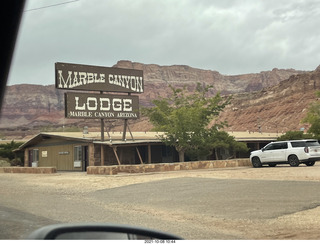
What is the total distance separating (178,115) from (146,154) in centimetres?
590

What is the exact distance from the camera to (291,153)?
90.4 ft

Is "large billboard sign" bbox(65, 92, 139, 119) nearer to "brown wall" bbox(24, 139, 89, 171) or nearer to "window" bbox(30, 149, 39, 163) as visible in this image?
"brown wall" bbox(24, 139, 89, 171)

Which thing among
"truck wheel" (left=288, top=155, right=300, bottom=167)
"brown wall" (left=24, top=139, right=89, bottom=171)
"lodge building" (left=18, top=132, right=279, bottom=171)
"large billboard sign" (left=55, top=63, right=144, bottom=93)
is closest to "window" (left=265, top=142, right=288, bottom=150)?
"truck wheel" (left=288, top=155, right=300, bottom=167)

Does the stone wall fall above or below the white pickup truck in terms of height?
below

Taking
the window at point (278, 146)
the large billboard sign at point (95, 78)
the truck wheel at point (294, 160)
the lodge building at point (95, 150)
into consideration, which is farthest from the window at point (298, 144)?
the large billboard sign at point (95, 78)

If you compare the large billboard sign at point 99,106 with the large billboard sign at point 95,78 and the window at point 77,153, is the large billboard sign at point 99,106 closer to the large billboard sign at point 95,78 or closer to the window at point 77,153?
the large billboard sign at point 95,78

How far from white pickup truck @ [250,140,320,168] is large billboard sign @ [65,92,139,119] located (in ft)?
40.0

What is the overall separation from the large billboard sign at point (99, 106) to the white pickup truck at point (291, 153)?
12.2 meters

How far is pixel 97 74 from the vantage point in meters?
34.8

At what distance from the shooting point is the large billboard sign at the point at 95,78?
33.0 metres

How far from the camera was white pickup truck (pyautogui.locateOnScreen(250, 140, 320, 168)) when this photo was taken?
2678cm

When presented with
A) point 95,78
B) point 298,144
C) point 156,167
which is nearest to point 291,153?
point 298,144

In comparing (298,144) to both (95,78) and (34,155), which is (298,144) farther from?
(34,155)

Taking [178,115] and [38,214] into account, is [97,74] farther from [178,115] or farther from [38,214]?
[38,214]
